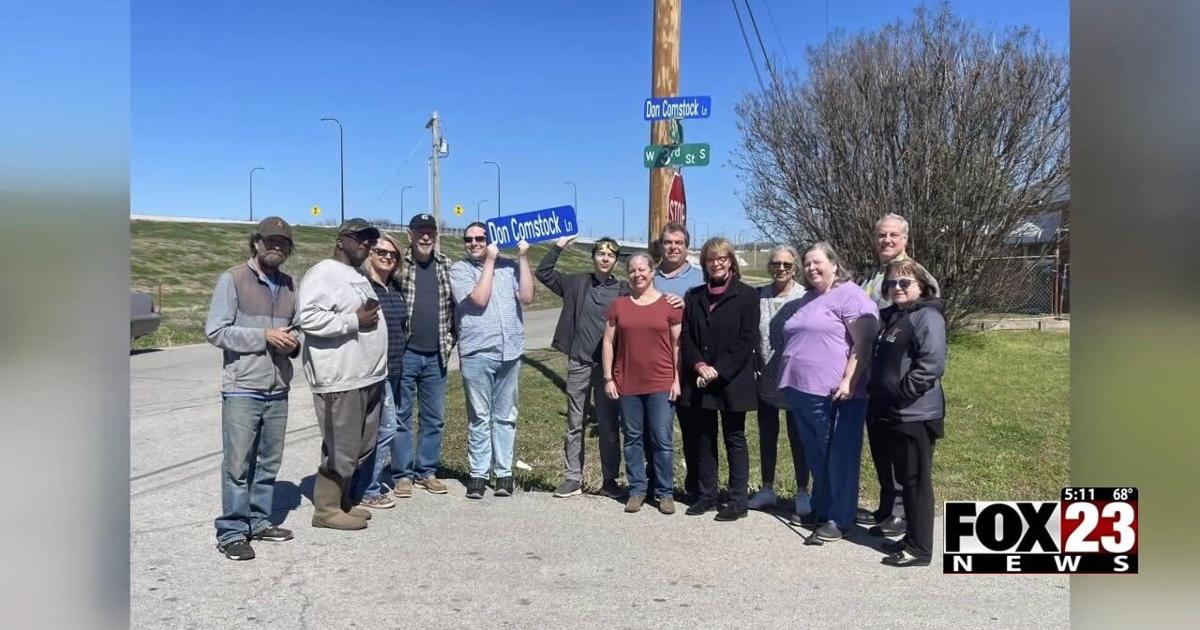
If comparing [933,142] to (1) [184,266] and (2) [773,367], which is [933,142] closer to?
(2) [773,367]

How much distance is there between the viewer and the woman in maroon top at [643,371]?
4688mm

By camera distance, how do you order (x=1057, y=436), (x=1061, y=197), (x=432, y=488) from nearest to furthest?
(x=432, y=488) → (x=1057, y=436) → (x=1061, y=197)

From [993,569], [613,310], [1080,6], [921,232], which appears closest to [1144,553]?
[993,569]

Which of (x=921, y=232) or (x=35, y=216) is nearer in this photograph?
(x=35, y=216)

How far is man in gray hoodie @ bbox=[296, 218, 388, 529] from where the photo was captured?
4.18 m

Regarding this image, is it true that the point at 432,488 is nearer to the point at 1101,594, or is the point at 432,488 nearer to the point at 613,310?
the point at 613,310

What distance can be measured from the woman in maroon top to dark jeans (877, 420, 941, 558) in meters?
1.39

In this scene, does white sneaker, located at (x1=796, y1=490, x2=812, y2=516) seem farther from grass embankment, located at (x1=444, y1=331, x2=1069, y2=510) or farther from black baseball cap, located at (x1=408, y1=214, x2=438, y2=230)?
black baseball cap, located at (x1=408, y1=214, x2=438, y2=230)

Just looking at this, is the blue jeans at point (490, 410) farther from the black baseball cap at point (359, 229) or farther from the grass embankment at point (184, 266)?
the grass embankment at point (184, 266)

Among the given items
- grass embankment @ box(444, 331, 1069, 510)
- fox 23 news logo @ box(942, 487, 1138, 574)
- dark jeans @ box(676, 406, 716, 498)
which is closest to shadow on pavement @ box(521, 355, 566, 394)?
grass embankment @ box(444, 331, 1069, 510)

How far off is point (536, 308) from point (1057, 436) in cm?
2214

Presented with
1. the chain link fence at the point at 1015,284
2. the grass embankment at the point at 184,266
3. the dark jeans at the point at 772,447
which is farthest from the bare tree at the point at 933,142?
the dark jeans at the point at 772,447

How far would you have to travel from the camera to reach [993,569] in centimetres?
340

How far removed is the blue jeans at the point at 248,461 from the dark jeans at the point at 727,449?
8.14 ft
